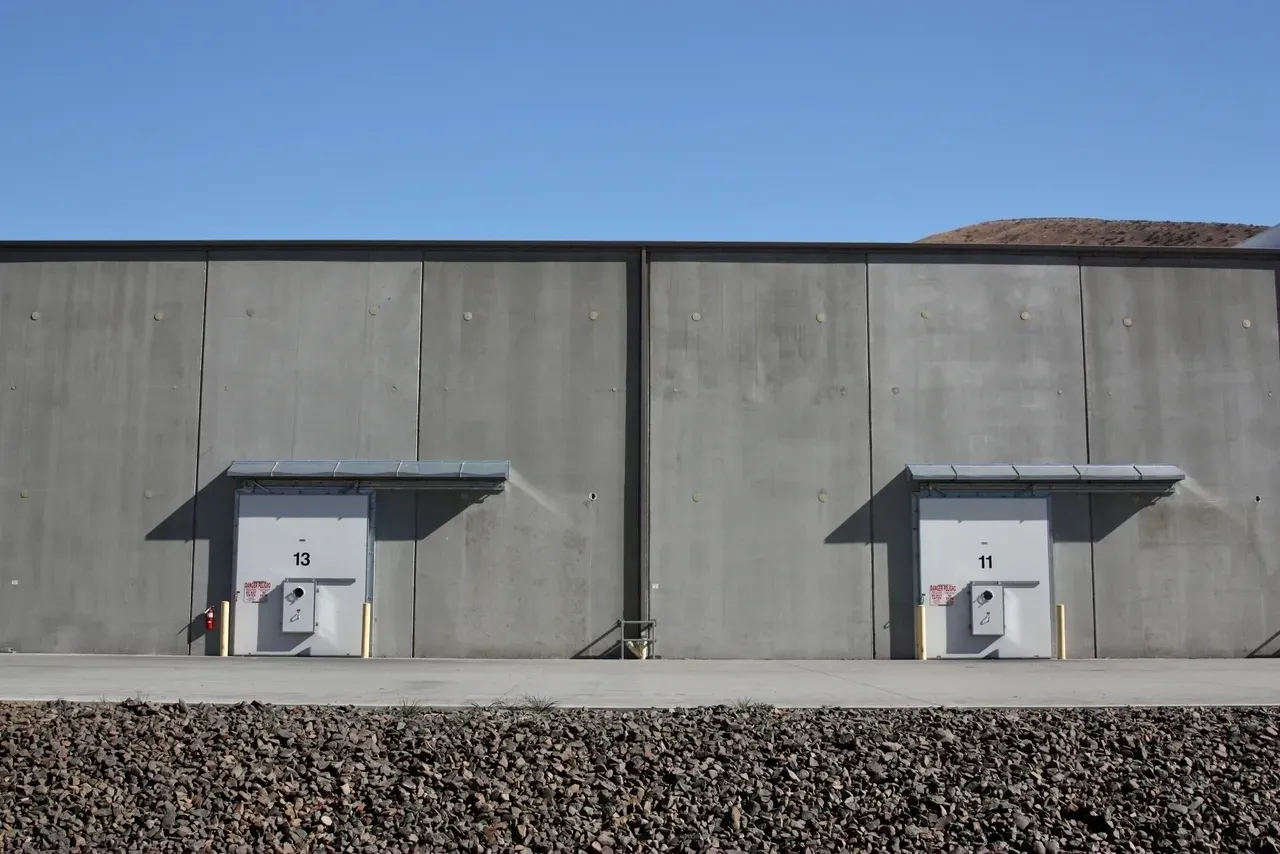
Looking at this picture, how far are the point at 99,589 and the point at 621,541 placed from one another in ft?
30.8

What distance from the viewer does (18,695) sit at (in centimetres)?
1329

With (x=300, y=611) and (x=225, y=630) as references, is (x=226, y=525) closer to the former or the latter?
(x=225, y=630)

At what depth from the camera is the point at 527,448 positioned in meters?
21.5

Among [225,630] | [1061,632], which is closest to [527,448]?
[225,630]

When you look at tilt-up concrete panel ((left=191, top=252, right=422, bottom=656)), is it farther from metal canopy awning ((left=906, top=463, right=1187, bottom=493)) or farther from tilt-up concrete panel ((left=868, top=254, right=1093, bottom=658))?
metal canopy awning ((left=906, top=463, right=1187, bottom=493))

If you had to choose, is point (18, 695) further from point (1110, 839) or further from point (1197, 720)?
point (1197, 720)

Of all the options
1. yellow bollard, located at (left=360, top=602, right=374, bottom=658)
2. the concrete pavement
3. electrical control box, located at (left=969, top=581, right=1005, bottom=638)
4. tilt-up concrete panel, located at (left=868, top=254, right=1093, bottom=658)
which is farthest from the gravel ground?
tilt-up concrete panel, located at (left=868, top=254, right=1093, bottom=658)

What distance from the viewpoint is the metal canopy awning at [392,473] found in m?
20.8

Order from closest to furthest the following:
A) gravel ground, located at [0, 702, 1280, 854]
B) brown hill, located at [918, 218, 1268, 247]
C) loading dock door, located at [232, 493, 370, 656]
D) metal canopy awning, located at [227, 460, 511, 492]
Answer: gravel ground, located at [0, 702, 1280, 854]
metal canopy awning, located at [227, 460, 511, 492]
loading dock door, located at [232, 493, 370, 656]
brown hill, located at [918, 218, 1268, 247]

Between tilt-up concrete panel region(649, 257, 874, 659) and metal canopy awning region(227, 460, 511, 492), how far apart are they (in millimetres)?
3018

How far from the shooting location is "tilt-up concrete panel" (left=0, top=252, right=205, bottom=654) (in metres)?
21.2

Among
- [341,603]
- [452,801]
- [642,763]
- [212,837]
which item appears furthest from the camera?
[341,603]

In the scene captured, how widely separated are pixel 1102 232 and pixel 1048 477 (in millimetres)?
117807

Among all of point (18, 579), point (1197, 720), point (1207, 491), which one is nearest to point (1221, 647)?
point (1207, 491)
